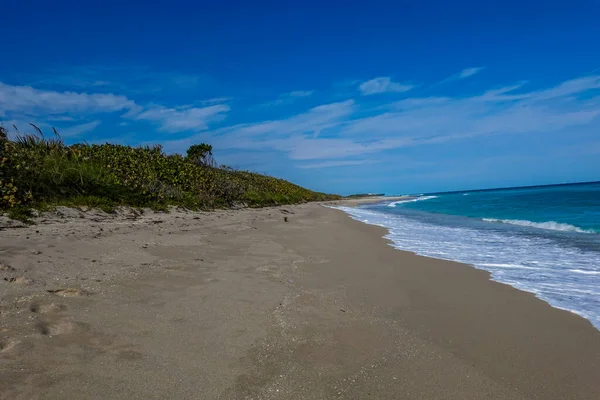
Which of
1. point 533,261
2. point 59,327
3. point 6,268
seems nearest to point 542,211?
point 533,261

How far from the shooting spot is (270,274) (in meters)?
4.85

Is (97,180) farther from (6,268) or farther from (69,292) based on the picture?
(69,292)

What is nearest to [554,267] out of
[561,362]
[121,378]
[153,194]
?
[561,362]

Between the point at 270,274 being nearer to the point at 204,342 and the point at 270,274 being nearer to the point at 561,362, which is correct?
the point at 204,342

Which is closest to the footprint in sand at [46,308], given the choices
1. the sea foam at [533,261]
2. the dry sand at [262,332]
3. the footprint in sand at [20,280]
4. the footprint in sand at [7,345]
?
the dry sand at [262,332]

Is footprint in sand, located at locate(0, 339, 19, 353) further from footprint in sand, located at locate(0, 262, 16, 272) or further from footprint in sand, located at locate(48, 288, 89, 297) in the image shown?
footprint in sand, located at locate(0, 262, 16, 272)

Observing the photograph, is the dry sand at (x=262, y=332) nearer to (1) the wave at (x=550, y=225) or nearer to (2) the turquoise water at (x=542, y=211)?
(1) the wave at (x=550, y=225)

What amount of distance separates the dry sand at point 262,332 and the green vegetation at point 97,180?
3925mm

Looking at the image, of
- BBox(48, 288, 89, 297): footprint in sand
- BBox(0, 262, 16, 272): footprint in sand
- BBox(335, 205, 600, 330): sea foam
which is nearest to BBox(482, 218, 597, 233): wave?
BBox(335, 205, 600, 330): sea foam

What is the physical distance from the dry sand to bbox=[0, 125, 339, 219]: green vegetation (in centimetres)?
393

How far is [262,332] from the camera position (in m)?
2.88

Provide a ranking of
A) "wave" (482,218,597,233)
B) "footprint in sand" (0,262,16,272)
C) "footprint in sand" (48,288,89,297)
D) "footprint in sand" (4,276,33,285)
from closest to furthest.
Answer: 1. "footprint in sand" (48,288,89,297)
2. "footprint in sand" (4,276,33,285)
3. "footprint in sand" (0,262,16,272)
4. "wave" (482,218,597,233)

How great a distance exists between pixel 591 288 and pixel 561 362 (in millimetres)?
2666

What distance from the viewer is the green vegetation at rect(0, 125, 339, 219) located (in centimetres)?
823
